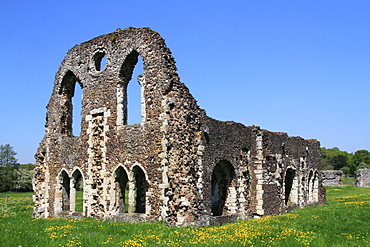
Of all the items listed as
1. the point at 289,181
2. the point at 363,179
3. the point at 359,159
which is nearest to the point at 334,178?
the point at 363,179

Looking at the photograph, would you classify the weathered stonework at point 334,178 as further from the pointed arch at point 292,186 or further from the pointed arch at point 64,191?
the pointed arch at point 64,191

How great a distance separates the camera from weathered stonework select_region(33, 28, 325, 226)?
15.2 metres

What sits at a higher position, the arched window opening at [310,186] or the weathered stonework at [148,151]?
the weathered stonework at [148,151]

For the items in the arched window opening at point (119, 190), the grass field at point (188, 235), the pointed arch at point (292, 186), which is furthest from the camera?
the pointed arch at point (292, 186)

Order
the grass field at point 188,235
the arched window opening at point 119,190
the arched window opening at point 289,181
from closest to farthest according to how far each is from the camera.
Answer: the grass field at point 188,235 < the arched window opening at point 119,190 < the arched window opening at point 289,181

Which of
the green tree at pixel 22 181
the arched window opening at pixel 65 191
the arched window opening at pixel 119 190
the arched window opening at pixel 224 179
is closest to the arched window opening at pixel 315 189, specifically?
the arched window opening at pixel 224 179

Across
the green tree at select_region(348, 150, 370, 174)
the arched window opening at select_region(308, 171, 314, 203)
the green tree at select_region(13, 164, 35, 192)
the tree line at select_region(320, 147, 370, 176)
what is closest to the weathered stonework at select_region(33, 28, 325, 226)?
the arched window opening at select_region(308, 171, 314, 203)

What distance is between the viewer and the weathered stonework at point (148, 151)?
50.0ft

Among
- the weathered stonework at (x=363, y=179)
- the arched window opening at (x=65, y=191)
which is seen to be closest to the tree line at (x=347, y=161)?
the weathered stonework at (x=363, y=179)

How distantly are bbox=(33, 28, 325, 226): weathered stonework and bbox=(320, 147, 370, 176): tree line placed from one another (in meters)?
81.9

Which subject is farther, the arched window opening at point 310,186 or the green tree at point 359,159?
the green tree at point 359,159

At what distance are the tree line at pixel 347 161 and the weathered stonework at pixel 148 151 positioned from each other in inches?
3225

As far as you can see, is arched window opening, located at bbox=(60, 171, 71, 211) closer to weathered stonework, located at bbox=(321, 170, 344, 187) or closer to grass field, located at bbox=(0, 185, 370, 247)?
grass field, located at bbox=(0, 185, 370, 247)

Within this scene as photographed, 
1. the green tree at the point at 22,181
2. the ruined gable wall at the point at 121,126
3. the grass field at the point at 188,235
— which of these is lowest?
the green tree at the point at 22,181
